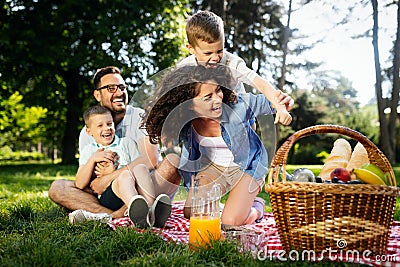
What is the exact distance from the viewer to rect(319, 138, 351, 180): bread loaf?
2.53 meters

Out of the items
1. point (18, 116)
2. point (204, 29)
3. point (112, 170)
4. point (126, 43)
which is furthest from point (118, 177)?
point (18, 116)

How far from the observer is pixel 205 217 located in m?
2.31

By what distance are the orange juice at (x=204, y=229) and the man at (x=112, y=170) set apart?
2.63 feet

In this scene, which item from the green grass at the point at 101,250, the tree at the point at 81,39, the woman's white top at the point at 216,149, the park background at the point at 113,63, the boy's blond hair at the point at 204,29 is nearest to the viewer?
the green grass at the point at 101,250

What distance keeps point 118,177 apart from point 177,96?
2.11 ft

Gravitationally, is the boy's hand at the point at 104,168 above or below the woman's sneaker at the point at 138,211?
above

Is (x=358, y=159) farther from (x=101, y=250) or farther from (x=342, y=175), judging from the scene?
(x=101, y=250)

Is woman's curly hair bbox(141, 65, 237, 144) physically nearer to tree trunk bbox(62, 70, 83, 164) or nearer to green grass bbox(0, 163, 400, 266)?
green grass bbox(0, 163, 400, 266)

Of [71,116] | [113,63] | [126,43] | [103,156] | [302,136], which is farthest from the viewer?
[71,116]

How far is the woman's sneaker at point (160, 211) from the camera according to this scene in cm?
270

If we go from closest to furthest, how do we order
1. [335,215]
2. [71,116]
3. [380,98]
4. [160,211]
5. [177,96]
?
[335,215], [160,211], [177,96], [380,98], [71,116]

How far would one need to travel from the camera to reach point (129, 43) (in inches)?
385

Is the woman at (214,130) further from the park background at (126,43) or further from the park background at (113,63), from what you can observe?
the park background at (126,43)

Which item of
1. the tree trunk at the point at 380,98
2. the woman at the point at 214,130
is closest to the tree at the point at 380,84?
the tree trunk at the point at 380,98
